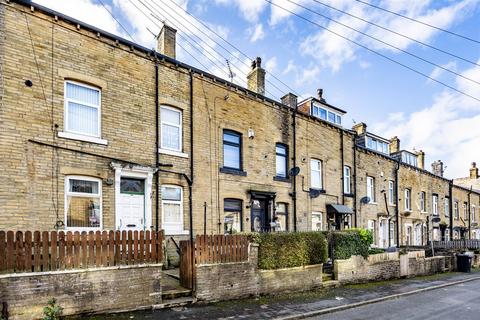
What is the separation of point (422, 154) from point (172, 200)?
28700mm

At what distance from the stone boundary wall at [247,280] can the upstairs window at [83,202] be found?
4.02 meters

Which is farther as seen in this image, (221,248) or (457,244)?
(457,244)

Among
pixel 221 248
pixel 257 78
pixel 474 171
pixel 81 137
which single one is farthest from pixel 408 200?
pixel 81 137

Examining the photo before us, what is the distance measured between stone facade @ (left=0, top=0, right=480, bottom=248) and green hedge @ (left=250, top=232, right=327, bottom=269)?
12.1 ft

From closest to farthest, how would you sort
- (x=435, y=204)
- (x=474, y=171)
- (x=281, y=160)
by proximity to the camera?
(x=281, y=160)
(x=435, y=204)
(x=474, y=171)

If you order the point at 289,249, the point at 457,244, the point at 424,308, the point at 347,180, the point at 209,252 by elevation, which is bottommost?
the point at 457,244

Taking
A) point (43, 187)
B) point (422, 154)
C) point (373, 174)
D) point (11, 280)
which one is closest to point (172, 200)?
point (43, 187)

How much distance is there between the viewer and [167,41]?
14.2 meters

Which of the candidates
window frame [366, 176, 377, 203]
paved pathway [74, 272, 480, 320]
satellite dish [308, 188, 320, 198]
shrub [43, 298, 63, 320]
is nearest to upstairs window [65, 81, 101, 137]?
shrub [43, 298, 63, 320]

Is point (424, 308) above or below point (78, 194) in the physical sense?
below

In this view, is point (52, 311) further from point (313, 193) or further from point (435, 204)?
point (435, 204)

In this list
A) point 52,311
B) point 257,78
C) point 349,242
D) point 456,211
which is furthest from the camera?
point 456,211

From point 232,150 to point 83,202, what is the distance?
6594mm

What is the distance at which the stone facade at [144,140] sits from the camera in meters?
9.66
